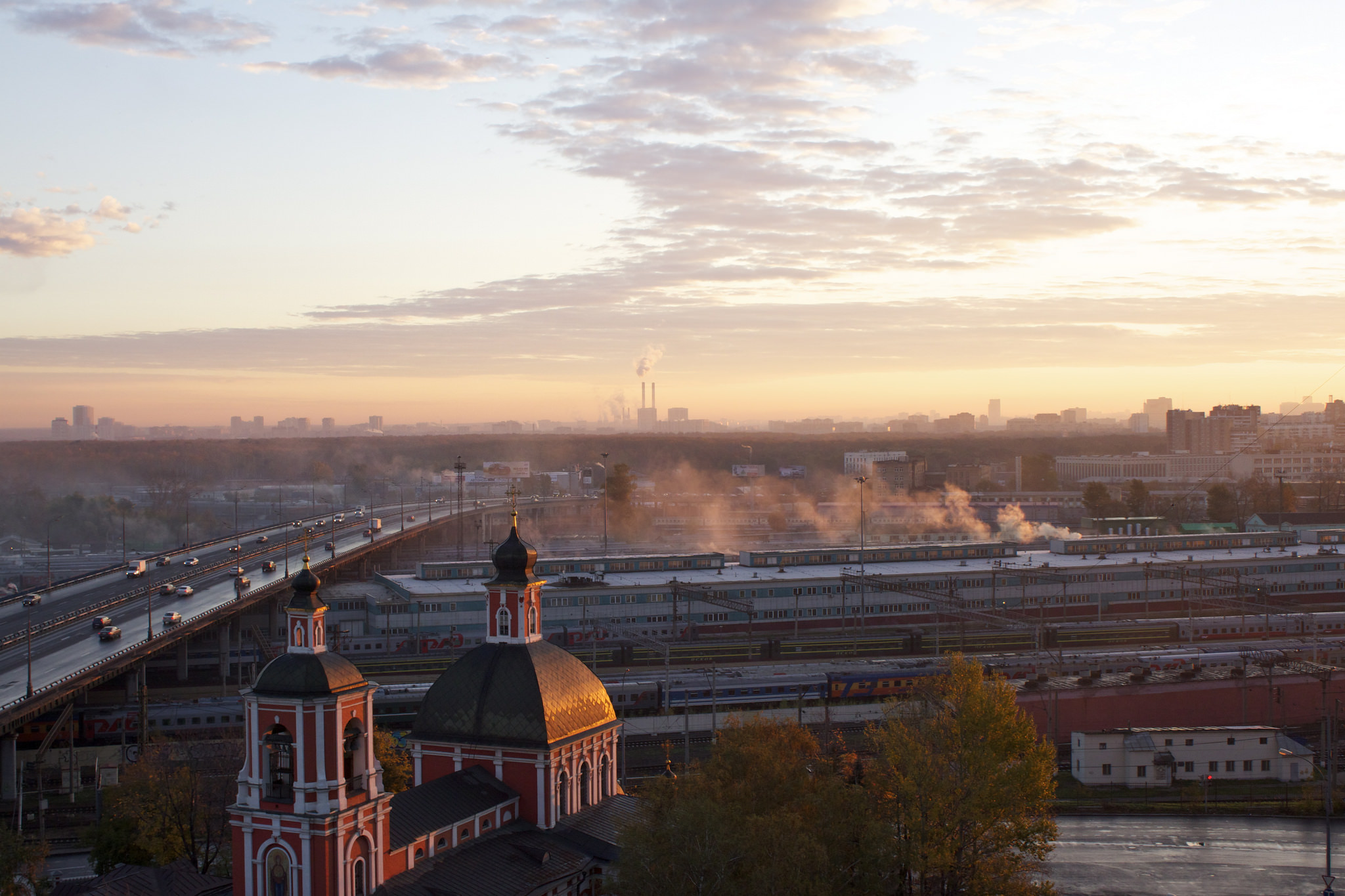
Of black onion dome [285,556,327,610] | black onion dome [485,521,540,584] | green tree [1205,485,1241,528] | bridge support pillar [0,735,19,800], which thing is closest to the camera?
black onion dome [285,556,327,610]

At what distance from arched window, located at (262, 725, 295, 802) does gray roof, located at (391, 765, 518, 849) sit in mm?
2186

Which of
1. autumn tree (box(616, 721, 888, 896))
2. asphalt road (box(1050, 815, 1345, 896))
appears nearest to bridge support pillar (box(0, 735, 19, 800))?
autumn tree (box(616, 721, 888, 896))

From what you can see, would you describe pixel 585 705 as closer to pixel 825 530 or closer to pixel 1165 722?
pixel 1165 722

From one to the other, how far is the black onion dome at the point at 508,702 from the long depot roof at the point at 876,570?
32707mm

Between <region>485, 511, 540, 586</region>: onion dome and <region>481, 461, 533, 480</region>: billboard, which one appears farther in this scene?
<region>481, 461, 533, 480</region>: billboard

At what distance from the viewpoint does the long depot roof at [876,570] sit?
5922 centimetres

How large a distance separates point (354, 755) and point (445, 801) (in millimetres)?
2844

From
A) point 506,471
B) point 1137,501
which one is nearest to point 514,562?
point 1137,501

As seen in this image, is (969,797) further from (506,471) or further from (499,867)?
(506,471)

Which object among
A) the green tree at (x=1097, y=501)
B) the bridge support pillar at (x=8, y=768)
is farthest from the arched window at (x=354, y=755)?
the green tree at (x=1097, y=501)

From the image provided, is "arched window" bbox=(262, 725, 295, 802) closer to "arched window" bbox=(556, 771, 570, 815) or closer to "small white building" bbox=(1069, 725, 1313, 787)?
"arched window" bbox=(556, 771, 570, 815)

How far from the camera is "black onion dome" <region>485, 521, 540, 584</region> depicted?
2444 centimetres

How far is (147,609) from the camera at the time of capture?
51906 millimetres

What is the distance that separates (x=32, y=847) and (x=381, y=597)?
34.1 meters
